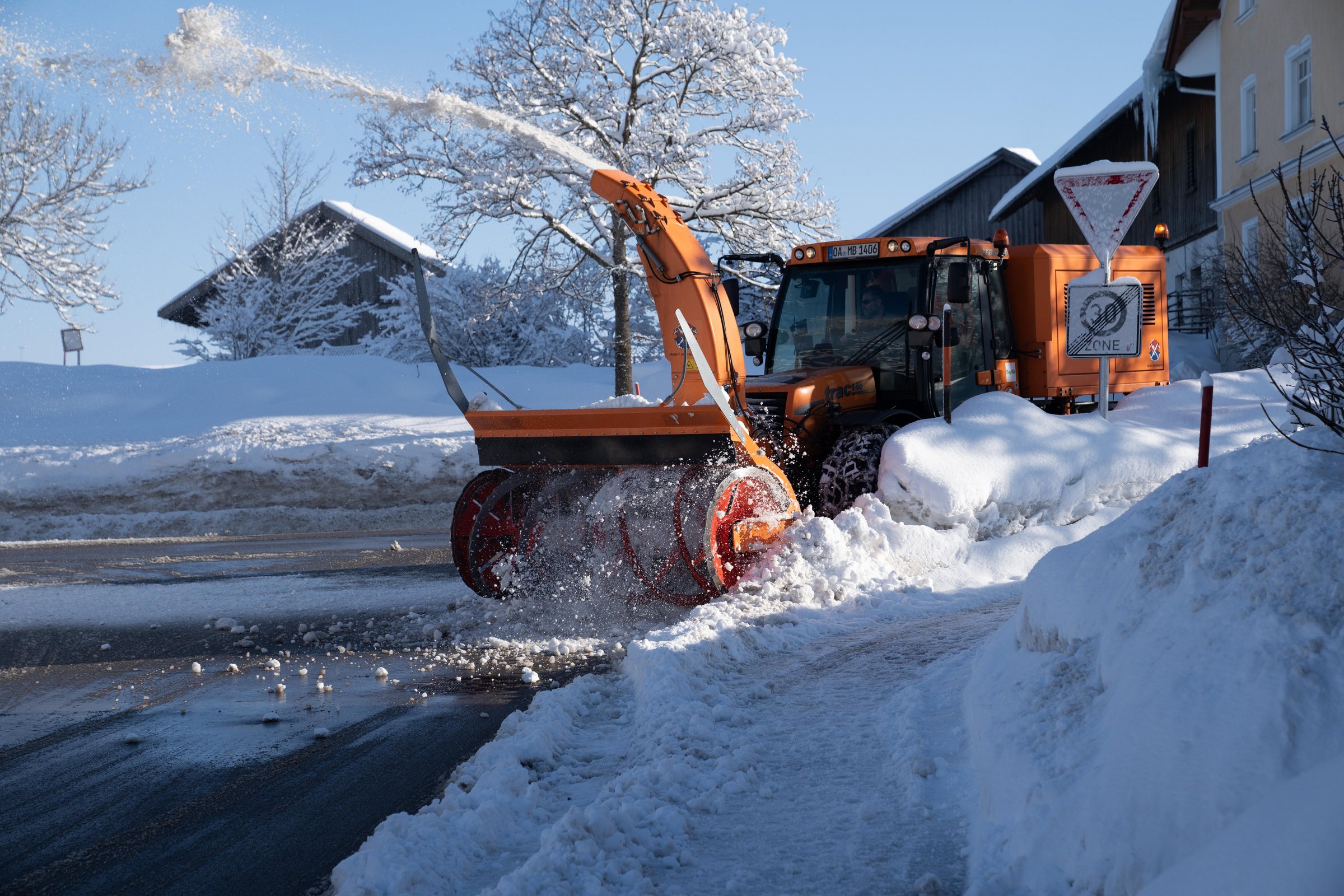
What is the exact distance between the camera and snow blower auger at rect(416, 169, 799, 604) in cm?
704

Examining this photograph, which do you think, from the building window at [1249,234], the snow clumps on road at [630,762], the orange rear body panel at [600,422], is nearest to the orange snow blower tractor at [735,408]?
the orange rear body panel at [600,422]

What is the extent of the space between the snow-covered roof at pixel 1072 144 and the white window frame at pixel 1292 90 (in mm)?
5420

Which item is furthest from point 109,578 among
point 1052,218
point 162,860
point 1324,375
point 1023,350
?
point 1052,218

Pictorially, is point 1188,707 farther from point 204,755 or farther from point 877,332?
point 877,332

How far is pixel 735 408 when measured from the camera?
748 cm

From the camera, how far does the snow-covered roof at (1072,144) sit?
87.5 feet

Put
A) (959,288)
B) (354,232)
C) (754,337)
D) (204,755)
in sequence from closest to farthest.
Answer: (204,755)
(959,288)
(754,337)
(354,232)

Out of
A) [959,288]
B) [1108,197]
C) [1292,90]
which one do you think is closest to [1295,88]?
[1292,90]

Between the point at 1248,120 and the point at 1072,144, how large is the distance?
714 centimetres

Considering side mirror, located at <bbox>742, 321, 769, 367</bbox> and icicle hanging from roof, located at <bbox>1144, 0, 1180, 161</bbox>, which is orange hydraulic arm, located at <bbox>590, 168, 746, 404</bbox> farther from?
icicle hanging from roof, located at <bbox>1144, 0, 1180, 161</bbox>

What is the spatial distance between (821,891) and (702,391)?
4.71m

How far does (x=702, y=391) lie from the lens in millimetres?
7496

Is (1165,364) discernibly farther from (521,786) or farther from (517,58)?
(517,58)

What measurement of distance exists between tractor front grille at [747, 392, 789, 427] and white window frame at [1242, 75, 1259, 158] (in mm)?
18238
